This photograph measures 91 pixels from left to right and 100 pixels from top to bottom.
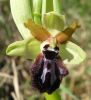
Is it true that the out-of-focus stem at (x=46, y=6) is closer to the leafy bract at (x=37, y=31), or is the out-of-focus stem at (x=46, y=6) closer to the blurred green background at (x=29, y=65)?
the leafy bract at (x=37, y=31)

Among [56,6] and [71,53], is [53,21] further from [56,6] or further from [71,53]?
[71,53]

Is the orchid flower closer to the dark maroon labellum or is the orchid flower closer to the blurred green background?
the dark maroon labellum

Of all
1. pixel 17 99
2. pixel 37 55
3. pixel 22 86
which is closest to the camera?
pixel 37 55

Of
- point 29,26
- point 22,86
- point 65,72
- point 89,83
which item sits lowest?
point 89,83

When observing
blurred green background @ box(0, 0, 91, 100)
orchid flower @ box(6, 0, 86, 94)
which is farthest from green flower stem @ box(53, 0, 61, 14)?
blurred green background @ box(0, 0, 91, 100)

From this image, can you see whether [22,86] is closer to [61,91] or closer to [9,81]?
[9,81]

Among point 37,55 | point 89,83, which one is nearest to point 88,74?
point 89,83

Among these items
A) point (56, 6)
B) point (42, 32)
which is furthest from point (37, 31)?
point (56, 6)
